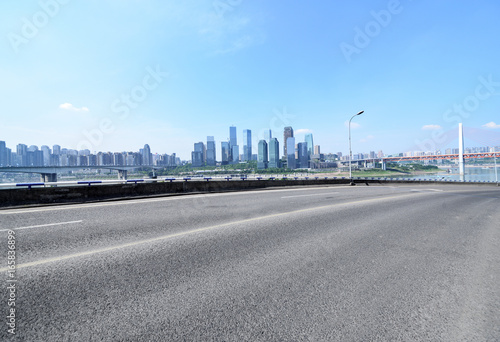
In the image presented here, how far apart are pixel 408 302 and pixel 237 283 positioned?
2301 mm

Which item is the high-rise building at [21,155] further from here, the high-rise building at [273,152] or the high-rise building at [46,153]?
the high-rise building at [273,152]

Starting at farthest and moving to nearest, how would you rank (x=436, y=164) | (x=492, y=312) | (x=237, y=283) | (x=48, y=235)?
(x=436, y=164) → (x=48, y=235) → (x=237, y=283) → (x=492, y=312)

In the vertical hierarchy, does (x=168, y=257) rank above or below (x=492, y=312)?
above

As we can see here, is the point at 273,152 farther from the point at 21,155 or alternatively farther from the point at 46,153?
the point at 21,155

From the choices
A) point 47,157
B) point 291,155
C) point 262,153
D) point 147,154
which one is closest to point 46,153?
point 47,157

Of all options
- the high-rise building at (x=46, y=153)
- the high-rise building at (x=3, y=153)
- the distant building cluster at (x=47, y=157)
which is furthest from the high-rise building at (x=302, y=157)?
the high-rise building at (x=3, y=153)

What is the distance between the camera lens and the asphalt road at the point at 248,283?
2.29m

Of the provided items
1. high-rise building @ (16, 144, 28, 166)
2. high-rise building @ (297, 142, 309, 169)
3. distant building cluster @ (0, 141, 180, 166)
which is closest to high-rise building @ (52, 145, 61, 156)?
distant building cluster @ (0, 141, 180, 166)

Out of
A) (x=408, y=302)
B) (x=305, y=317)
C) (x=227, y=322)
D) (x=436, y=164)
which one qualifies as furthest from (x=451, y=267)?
(x=436, y=164)

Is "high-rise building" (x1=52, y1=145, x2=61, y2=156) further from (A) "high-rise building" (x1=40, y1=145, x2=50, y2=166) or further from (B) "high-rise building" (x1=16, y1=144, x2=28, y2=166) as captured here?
(B) "high-rise building" (x1=16, y1=144, x2=28, y2=166)

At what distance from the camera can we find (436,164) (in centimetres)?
17612

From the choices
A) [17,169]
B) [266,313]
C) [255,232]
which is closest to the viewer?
[266,313]

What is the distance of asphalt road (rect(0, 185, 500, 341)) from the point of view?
229 centimetres

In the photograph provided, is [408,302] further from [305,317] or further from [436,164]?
[436,164]
